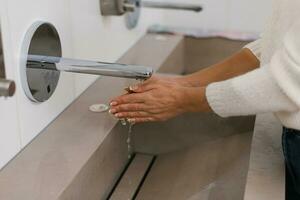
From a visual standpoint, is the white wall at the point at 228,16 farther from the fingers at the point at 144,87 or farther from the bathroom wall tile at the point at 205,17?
→ the fingers at the point at 144,87

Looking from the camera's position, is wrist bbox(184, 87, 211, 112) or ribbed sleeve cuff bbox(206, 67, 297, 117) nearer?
ribbed sleeve cuff bbox(206, 67, 297, 117)

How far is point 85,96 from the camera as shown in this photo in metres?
1.00

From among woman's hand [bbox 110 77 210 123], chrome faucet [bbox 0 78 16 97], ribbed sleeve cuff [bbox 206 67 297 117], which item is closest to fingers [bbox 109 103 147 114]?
woman's hand [bbox 110 77 210 123]

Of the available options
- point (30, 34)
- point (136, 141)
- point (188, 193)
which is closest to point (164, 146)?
point (136, 141)

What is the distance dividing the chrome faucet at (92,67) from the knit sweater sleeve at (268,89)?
12 centimetres

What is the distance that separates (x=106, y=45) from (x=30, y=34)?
1.27 feet

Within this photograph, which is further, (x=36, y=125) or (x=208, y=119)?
(x=208, y=119)

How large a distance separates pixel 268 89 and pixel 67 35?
0.43m

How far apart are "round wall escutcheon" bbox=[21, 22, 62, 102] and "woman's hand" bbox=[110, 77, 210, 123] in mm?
128

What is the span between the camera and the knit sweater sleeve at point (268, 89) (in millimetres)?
645

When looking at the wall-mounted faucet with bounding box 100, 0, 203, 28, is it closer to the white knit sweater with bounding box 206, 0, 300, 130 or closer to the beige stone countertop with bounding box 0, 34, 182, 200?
the beige stone countertop with bounding box 0, 34, 182, 200

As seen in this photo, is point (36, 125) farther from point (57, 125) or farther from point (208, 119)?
point (208, 119)

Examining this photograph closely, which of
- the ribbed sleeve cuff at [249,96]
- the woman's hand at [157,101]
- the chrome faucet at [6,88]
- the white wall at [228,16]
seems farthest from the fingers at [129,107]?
the white wall at [228,16]

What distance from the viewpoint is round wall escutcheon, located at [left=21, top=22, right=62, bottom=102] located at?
77 centimetres
